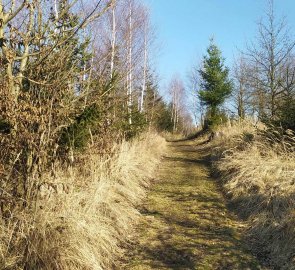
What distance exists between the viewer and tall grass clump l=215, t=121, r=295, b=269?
5008 mm

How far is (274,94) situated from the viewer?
1533 centimetres

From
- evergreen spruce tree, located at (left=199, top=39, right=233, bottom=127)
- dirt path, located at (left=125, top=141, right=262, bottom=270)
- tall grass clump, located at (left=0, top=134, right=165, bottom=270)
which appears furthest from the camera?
evergreen spruce tree, located at (left=199, top=39, right=233, bottom=127)

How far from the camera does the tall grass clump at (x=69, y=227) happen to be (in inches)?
150

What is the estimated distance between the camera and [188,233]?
18.6 ft

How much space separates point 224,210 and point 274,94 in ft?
31.3

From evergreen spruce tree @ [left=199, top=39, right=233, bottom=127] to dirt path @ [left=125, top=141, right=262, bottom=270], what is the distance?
62.9 feet

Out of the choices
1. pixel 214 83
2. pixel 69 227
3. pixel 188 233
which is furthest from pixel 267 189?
pixel 214 83

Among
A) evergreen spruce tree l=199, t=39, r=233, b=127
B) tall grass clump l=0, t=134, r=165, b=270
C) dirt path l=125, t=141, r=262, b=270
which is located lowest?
dirt path l=125, t=141, r=262, b=270

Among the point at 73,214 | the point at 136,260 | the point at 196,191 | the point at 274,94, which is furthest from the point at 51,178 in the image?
the point at 274,94

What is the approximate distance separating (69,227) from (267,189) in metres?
4.17

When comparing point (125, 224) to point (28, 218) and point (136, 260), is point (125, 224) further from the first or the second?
point (28, 218)

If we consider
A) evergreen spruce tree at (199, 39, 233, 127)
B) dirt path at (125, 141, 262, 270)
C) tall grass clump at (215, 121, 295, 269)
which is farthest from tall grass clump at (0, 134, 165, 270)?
evergreen spruce tree at (199, 39, 233, 127)

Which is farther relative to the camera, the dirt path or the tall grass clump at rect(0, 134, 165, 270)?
the dirt path

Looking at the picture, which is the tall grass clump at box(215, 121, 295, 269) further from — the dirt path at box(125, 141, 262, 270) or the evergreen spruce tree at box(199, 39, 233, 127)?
the evergreen spruce tree at box(199, 39, 233, 127)
